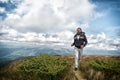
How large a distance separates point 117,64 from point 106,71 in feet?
2.22

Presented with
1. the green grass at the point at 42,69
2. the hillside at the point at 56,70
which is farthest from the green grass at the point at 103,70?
the green grass at the point at 42,69

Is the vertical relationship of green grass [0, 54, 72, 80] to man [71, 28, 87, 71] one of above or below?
below

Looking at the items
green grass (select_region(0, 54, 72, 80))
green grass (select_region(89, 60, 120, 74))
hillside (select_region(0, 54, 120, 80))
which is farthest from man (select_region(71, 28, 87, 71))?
green grass (select_region(0, 54, 72, 80))

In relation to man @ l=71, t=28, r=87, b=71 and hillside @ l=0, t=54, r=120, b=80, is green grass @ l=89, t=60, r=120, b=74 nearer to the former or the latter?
hillside @ l=0, t=54, r=120, b=80

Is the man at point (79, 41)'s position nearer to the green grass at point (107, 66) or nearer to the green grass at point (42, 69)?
the green grass at point (107, 66)

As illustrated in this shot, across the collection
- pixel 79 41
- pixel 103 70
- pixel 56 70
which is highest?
pixel 79 41

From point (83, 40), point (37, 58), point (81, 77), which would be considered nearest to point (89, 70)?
point (81, 77)

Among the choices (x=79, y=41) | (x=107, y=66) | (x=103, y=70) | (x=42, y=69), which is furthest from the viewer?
(x=79, y=41)

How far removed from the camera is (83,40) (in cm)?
1310

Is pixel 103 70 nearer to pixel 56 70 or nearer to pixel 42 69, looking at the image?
pixel 56 70

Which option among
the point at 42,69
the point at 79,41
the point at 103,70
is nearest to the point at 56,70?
the point at 42,69

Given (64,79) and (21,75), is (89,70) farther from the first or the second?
(21,75)

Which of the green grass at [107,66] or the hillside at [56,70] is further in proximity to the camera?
the green grass at [107,66]

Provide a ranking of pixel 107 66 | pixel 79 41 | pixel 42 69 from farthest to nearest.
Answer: pixel 79 41 < pixel 107 66 < pixel 42 69
